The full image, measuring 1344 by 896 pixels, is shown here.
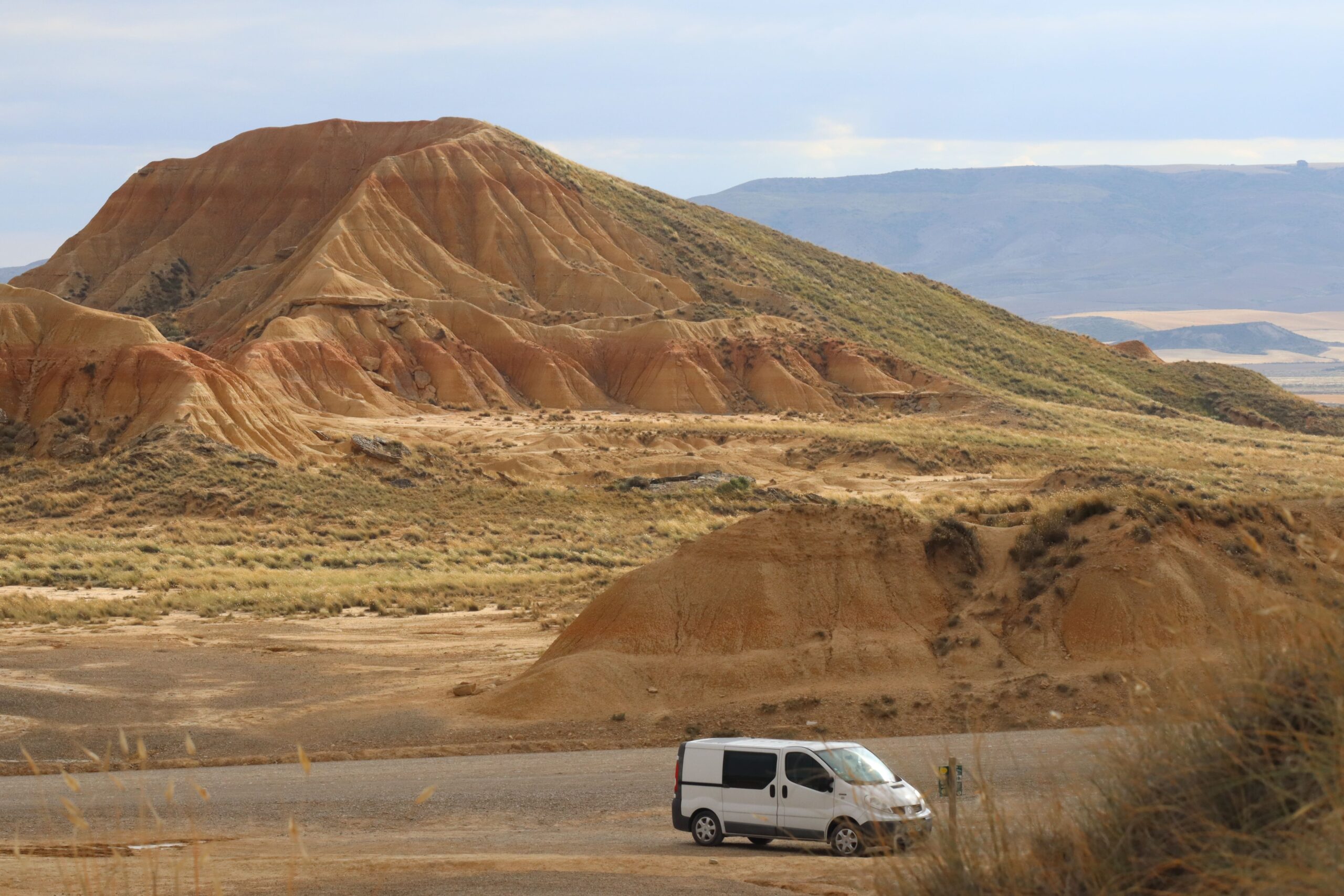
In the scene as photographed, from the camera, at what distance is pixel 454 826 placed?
50.0ft

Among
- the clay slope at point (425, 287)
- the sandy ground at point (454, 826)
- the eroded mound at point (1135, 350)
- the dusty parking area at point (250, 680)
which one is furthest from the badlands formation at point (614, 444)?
the sandy ground at point (454, 826)

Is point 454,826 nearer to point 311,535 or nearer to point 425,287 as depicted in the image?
point 311,535

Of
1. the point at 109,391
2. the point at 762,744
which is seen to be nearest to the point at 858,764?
the point at 762,744

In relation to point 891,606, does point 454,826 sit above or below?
below

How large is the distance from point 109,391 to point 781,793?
55589 mm

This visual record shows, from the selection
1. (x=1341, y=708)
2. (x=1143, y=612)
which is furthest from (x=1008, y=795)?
(x=1341, y=708)

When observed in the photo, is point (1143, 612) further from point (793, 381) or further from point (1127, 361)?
point (1127, 361)

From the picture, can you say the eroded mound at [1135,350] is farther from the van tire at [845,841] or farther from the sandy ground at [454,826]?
the van tire at [845,841]

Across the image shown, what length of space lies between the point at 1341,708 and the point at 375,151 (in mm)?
122102

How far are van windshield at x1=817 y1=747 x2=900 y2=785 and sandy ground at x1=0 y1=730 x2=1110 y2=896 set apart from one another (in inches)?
27.9

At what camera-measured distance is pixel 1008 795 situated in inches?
566

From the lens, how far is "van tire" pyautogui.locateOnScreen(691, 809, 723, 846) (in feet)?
44.6

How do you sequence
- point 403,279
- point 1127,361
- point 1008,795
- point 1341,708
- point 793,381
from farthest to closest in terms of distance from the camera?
1. point 1127,361
2. point 403,279
3. point 793,381
4. point 1008,795
5. point 1341,708

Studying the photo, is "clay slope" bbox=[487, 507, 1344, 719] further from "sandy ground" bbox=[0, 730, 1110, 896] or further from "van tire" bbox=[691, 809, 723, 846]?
"van tire" bbox=[691, 809, 723, 846]
